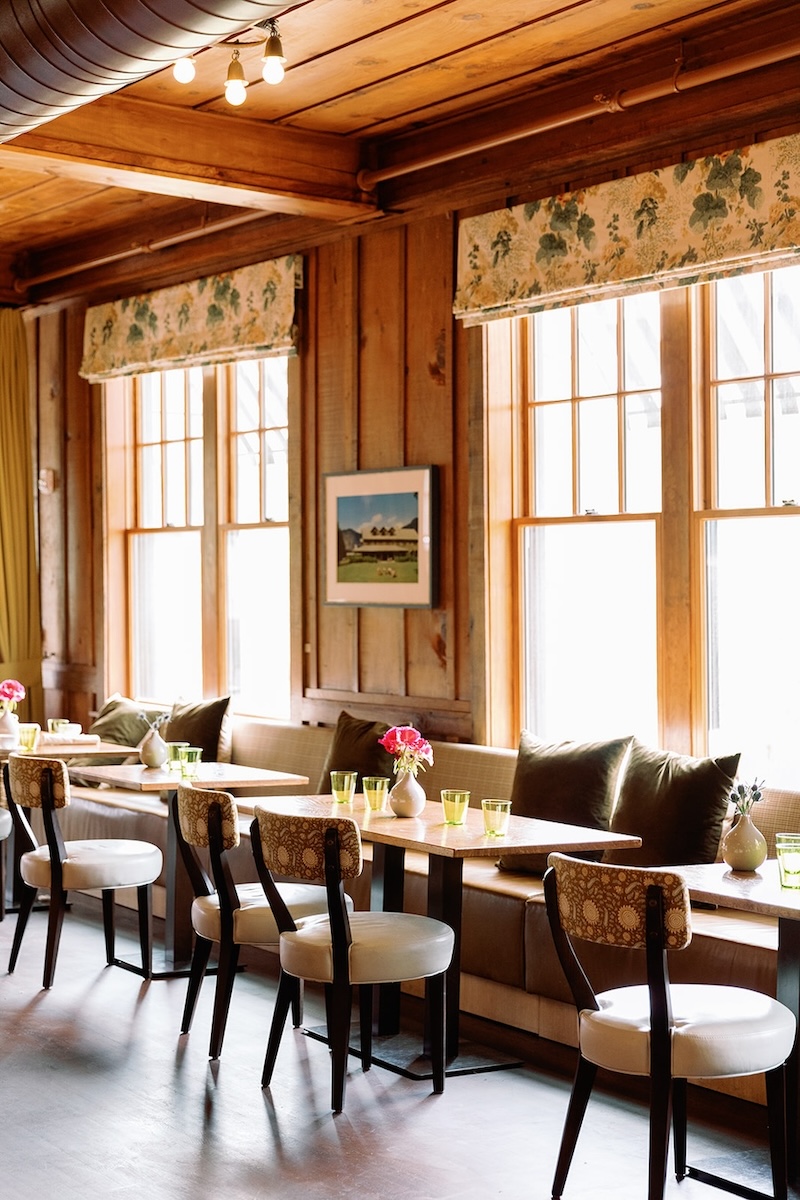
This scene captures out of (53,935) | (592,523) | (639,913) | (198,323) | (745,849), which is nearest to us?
(639,913)

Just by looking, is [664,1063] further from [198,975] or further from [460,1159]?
[198,975]

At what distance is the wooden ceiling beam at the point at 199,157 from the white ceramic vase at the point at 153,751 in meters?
2.33

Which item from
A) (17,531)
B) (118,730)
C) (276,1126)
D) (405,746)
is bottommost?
(276,1126)

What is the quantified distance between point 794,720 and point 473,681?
1.55 metres

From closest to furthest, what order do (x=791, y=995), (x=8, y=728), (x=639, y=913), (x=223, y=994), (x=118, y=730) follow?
(x=639, y=913) → (x=791, y=995) → (x=223, y=994) → (x=8, y=728) → (x=118, y=730)

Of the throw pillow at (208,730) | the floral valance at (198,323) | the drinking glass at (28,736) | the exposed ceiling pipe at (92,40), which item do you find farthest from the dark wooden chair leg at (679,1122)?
the floral valance at (198,323)

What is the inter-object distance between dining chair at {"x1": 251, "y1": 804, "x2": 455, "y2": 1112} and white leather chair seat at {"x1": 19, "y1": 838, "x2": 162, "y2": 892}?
1382 mm

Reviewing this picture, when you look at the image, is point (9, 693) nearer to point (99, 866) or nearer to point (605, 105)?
point (99, 866)

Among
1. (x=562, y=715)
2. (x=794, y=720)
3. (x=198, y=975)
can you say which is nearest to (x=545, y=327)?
(x=562, y=715)

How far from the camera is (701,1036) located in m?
3.39

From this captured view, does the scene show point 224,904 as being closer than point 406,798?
Yes

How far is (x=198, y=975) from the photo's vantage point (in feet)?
16.5

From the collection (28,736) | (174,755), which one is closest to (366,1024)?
(174,755)

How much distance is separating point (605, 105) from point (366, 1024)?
11.1ft
